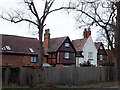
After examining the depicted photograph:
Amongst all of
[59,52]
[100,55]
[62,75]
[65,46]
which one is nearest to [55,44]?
[65,46]

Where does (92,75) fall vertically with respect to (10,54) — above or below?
below

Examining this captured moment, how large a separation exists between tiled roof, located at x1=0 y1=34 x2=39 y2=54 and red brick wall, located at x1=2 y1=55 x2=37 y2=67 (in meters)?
0.92

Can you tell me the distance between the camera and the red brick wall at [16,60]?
Answer: 126 feet

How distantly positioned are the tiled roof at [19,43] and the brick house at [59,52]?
9.94 feet

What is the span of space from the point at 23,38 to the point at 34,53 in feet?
16.7

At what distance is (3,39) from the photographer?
40938 mm

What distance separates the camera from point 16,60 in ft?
Result: 131

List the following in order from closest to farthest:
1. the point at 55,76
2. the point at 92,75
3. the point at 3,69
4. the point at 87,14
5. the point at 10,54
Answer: the point at 3,69 < the point at 55,76 < the point at 92,75 < the point at 87,14 < the point at 10,54

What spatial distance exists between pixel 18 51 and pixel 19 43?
3166 mm

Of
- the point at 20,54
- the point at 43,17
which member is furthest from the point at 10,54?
the point at 43,17

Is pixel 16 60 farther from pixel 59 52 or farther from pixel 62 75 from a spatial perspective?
pixel 62 75

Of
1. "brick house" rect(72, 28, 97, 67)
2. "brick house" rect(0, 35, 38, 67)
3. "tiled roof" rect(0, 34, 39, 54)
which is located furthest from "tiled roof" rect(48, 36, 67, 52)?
"brick house" rect(72, 28, 97, 67)

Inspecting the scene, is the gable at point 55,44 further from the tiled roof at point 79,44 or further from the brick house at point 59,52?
the tiled roof at point 79,44

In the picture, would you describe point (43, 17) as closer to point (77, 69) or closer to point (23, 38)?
point (77, 69)
